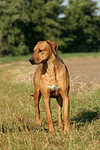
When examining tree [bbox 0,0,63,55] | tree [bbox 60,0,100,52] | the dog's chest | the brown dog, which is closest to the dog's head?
the brown dog

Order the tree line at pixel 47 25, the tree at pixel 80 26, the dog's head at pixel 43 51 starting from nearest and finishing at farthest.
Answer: the dog's head at pixel 43 51
the tree line at pixel 47 25
the tree at pixel 80 26

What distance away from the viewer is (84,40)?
39875mm

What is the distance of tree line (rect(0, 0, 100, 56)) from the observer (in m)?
27.9

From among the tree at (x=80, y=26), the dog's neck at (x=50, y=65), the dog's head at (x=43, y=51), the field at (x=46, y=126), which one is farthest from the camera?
the tree at (x=80, y=26)

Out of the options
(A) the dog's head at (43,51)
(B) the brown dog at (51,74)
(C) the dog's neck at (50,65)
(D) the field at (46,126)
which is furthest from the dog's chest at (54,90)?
(D) the field at (46,126)

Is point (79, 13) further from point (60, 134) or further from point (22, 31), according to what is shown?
point (60, 134)

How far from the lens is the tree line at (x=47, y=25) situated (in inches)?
1098

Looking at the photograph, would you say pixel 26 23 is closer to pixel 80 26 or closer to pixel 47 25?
pixel 47 25

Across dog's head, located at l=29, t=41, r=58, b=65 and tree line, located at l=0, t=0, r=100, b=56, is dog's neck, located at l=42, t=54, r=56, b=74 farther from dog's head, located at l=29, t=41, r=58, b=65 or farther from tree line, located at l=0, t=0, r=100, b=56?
tree line, located at l=0, t=0, r=100, b=56

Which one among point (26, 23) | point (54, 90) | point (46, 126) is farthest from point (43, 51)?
point (26, 23)

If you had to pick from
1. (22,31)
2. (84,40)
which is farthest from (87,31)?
(22,31)

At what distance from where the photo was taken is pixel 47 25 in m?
34.8

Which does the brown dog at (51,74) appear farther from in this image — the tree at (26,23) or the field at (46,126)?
the tree at (26,23)

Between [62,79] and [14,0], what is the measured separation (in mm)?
27239
